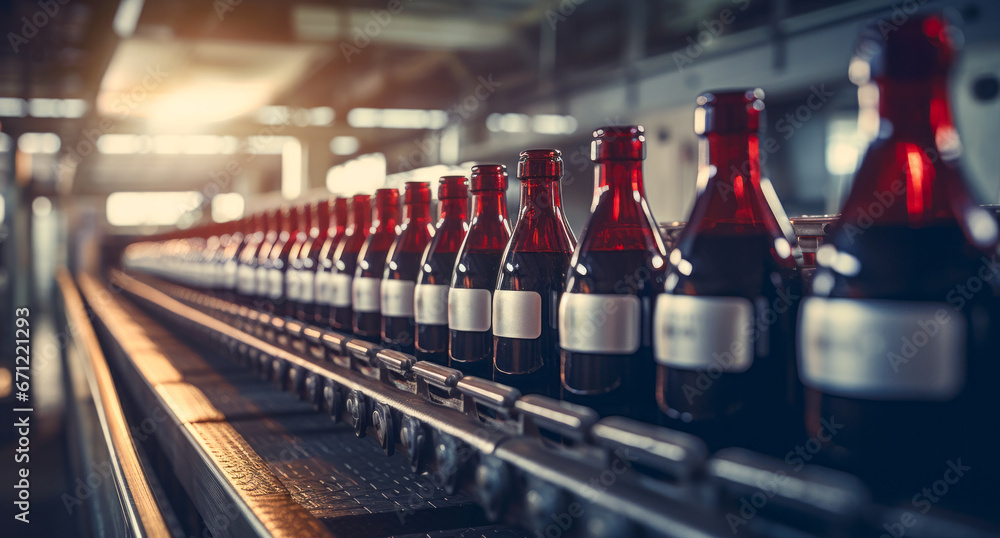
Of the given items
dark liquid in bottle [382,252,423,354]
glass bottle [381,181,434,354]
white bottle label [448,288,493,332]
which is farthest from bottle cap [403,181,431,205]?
white bottle label [448,288,493,332]

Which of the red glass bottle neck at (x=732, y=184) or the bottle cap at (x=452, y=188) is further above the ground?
the bottle cap at (x=452, y=188)

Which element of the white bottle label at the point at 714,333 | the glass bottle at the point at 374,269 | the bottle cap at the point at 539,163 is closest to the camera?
the white bottle label at the point at 714,333

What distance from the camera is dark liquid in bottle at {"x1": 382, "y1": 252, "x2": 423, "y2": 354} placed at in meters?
0.99

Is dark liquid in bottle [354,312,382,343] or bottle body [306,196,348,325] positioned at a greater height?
bottle body [306,196,348,325]

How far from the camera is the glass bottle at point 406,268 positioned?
993 mm

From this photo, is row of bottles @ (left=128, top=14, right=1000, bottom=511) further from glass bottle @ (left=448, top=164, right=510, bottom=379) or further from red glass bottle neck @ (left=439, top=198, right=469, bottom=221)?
red glass bottle neck @ (left=439, top=198, right=469, bottom=221)

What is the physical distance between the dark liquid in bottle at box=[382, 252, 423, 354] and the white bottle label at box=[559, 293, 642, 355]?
407 millimetres

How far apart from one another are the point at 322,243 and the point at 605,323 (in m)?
0.99

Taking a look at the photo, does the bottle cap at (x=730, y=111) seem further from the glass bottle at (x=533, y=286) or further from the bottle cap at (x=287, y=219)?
the bottle cap at (x=287, y=219)

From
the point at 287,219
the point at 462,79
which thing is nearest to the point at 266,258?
the point at 287,219

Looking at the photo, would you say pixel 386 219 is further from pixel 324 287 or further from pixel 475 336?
pixel 475 336

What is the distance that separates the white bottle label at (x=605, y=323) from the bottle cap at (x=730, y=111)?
0.15m

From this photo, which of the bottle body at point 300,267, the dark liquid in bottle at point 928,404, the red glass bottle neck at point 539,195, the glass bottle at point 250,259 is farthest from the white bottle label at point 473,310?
the glass bottle at point 250,259

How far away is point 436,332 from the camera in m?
0.89
